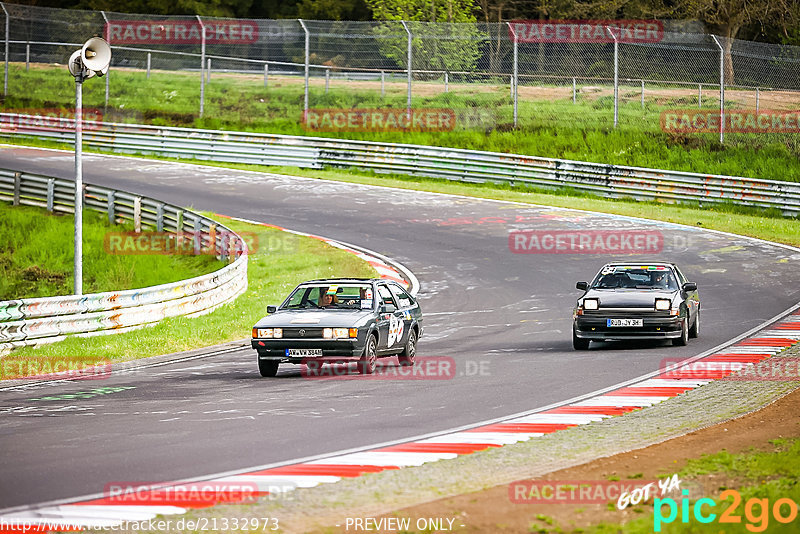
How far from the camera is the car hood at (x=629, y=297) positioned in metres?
16.8

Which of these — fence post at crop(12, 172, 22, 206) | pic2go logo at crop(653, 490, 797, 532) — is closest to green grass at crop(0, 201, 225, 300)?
fence post at crop(12, 172, 22, 206)

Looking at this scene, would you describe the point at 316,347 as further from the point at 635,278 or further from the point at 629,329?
the point at 635,278

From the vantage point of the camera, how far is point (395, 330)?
1522 cm

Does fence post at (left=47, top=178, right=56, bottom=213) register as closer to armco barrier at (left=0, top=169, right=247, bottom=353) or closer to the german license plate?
armco barrier at (left=0, top=169, right=247, bottom=353)

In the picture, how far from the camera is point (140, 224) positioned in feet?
97.2

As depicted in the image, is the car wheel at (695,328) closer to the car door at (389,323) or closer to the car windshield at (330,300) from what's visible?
the car door at (389,323)

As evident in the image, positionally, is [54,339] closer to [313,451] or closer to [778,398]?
[313,451]

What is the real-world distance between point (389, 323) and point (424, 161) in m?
24.0

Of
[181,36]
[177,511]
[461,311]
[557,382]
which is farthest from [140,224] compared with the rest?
[177,511]

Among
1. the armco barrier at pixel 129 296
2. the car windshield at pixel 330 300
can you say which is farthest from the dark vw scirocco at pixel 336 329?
the armco barrier at pixel 129 296

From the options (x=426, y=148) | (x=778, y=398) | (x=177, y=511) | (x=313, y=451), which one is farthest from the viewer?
(x=426, y=148)

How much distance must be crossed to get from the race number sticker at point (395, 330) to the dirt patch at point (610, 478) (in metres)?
5.35

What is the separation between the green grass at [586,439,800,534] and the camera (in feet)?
22.2

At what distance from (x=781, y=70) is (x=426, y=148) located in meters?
11.9
